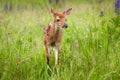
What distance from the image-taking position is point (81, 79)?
348cm

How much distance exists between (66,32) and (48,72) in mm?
2451

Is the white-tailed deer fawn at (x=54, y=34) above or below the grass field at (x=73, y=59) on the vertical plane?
above

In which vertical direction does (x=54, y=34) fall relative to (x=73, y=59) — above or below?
above

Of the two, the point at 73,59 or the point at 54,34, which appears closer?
the point at 73,59

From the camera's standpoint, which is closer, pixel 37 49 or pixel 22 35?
pixel 37 49

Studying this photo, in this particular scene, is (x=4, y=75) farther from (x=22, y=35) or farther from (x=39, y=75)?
(x=22, y=35)

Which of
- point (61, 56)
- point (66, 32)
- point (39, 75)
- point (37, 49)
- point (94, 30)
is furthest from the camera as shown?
point (66, 32)

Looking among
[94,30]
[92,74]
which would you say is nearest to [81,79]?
[92,74]

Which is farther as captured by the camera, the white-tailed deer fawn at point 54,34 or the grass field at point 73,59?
the white-tailed deer fawn at point 54,34

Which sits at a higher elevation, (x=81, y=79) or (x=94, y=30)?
(x=94, y=30)

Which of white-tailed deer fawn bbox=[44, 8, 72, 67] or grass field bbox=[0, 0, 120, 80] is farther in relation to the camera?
white-tailed deer fawn bbox=[44, 8, 72, 67]

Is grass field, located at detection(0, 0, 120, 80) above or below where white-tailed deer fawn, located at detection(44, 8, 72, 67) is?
below

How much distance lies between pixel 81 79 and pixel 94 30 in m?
1.92

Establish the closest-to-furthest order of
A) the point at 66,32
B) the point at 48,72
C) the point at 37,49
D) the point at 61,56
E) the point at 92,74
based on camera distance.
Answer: the point at 92,74 → the point at 48,72 → the point at 61,56 → the point at 37,49 → the point at 66,32
